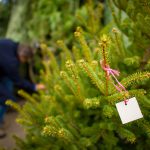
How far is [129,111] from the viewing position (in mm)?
1704

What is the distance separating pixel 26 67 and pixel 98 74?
4.07 m

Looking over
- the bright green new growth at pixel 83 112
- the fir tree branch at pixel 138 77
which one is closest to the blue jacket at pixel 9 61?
the bright green new growth at pixel 83 112

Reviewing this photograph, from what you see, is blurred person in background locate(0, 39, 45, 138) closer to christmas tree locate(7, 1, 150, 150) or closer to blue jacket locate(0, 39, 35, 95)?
blue jacket locate(0, 39, 35, 95)

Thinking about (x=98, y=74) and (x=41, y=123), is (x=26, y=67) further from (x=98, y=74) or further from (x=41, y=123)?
(x=98, y=74)

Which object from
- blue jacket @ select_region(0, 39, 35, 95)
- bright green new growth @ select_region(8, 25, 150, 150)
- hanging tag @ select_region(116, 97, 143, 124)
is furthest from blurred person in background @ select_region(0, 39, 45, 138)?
hanging tag @ select_region(116, 97, 143, 124)

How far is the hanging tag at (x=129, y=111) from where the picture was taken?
5.56ft

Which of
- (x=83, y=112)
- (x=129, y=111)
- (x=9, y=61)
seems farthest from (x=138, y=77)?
(x=9, y=61)

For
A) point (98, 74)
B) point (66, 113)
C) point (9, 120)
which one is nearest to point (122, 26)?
point (98, 74)

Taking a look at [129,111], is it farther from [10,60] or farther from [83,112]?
[10,60]

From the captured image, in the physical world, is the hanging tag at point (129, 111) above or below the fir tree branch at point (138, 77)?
below

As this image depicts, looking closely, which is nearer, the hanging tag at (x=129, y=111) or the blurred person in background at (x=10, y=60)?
the hanging tag at (x=129, y=111)

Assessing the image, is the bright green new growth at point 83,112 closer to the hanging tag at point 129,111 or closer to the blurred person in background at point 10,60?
the hanging tag at point 129,111

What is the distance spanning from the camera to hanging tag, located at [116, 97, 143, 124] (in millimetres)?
1693

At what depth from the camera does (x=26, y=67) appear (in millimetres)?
5770
